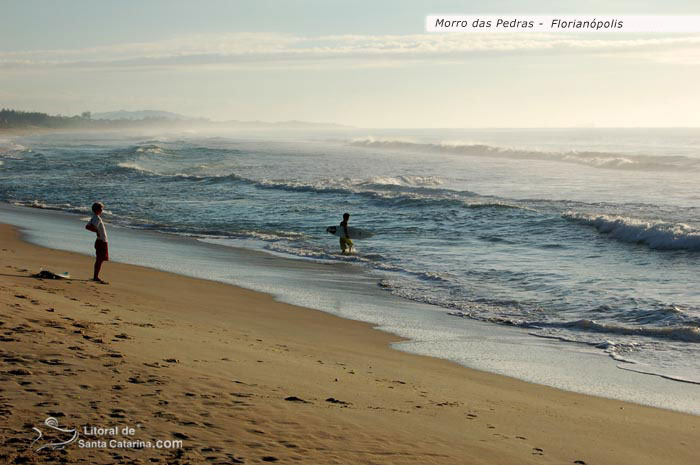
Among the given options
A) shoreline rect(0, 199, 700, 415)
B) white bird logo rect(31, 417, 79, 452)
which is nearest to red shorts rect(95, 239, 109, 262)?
shoreline rect(0, 199, 700, 415)

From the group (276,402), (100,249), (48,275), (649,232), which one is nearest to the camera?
(276,402)

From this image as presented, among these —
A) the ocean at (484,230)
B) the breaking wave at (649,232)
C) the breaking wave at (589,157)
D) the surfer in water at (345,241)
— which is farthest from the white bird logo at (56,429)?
the breaking wave at (589,157)

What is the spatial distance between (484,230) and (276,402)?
1693 cm

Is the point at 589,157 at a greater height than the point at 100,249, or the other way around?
the point at 589,157

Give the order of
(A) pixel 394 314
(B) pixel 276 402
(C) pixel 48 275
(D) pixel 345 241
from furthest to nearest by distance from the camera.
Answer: (D) pixel 345 241
(C) pixel 48 275
(A) pixel 394 314
(B) pixel 276 402

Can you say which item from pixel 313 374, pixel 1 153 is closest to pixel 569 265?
pixel 313 374

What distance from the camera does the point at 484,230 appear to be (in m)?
22.2

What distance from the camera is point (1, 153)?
61000 millimetres

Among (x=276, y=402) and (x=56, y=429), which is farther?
(x=276, y=402)

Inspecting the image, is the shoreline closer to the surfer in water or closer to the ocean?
the ocean

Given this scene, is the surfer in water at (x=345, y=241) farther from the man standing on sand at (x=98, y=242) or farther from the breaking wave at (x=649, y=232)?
the breaking wave at (x=649, y=232)

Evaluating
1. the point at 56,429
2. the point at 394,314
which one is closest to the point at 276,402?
the point at 56,429

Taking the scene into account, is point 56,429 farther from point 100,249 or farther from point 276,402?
point 100,249

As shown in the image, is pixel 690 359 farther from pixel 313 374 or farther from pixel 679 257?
pixel 679 257
